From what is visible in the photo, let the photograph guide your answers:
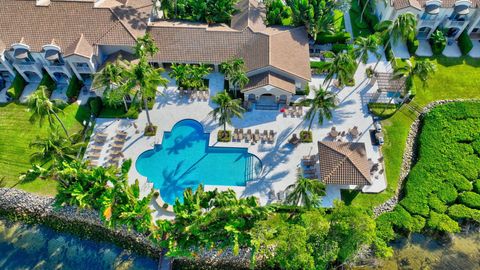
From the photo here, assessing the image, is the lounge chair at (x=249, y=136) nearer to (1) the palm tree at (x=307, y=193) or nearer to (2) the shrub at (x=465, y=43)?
(1) the palm tree at (x=307, y=193)

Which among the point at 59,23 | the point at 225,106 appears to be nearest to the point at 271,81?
the point at 225,106

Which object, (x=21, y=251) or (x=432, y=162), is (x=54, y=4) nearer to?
(x=21, y=251)

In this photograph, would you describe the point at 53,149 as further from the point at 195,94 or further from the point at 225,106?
the point at 195,94

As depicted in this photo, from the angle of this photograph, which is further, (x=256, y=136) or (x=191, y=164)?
(x=256, y=136)

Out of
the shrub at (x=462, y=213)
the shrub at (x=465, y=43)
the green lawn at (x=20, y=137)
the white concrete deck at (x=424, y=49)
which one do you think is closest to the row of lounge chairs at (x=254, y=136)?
the green lawn at (x=20, y=137)

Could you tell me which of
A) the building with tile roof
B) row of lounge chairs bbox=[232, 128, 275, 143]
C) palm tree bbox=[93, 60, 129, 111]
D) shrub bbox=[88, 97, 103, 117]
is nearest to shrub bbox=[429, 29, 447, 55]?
the building with tile roof

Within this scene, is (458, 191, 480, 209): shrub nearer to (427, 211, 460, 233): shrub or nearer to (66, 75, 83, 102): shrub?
(427, 211, 460, 233): shrub
